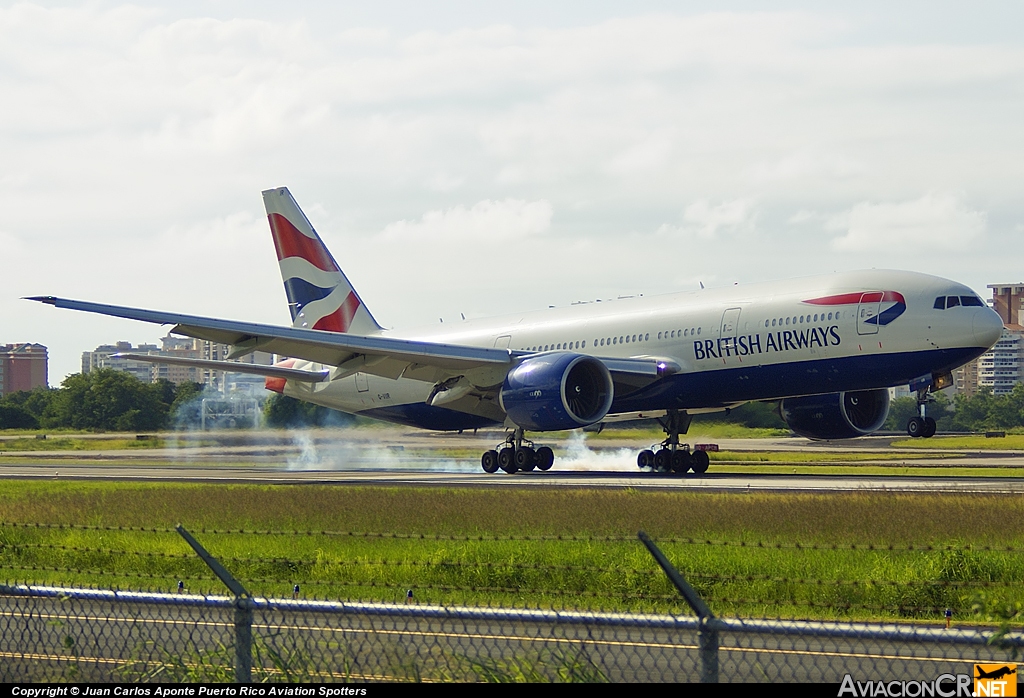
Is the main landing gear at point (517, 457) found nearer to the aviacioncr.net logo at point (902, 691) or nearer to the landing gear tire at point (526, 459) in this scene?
the landing gear tire at point (526, 459)

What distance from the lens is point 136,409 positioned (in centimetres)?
6669

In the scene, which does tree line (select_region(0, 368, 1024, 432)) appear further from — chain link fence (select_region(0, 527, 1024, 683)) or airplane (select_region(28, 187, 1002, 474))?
chain link fence (select_region(0, 527, 1024, 683))

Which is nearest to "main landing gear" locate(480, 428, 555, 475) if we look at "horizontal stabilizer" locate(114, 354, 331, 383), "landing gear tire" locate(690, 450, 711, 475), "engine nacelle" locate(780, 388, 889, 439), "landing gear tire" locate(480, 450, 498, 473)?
"landing gear tire" locate(480, 450, 498, 473)

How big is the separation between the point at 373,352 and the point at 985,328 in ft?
55.0

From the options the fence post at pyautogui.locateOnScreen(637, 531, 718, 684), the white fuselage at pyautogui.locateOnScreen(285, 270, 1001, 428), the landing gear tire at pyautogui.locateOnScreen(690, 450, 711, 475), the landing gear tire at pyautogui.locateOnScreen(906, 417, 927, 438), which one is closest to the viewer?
the fence post at pyautogui.locateOnScreen(637, 531, 718, 684)

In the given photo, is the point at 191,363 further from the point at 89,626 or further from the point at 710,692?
the point at 710,692

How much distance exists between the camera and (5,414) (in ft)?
276

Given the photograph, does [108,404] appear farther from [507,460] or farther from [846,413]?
[846,413]

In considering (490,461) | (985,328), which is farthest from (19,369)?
(985,328)

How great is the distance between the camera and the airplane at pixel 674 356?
32.0m

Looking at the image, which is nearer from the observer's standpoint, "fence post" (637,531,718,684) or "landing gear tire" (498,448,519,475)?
"fence post" (637,531,718,684)

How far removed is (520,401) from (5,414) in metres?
61.3

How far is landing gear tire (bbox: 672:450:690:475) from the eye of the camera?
37.4 meters

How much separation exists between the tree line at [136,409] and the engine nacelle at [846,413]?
3474 millimetres
